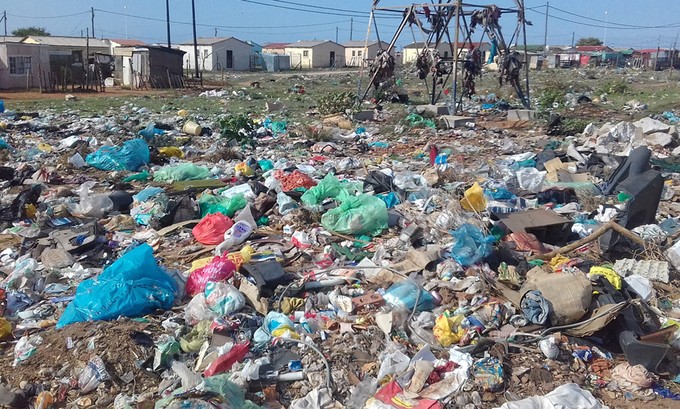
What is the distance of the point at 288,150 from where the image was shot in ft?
34.1

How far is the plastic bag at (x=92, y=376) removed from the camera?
336 cm

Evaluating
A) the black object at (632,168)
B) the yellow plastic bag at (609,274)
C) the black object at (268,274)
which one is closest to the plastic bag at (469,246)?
the yellow plastic bag at (609,274)

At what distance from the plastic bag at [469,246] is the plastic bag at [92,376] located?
271cm

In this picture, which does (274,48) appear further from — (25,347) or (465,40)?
(25,347)

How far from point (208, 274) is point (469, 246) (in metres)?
2.05

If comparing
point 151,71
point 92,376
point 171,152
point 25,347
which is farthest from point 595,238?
point 151,71

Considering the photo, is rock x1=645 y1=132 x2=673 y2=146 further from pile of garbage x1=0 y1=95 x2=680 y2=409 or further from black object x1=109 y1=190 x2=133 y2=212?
black object x1=109 y1=190 x2=133 y2=212

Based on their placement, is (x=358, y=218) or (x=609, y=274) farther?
(x=358, y=218)

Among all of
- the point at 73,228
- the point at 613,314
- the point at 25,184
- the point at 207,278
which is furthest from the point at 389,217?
the point at 25,184

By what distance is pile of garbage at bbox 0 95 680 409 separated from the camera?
134 inches

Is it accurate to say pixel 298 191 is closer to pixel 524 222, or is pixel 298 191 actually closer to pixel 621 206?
pixel 524 222

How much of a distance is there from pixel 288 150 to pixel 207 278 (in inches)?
238

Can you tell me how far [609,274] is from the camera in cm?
441

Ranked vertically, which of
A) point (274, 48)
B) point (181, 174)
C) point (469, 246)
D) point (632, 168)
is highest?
point (274, 48)
